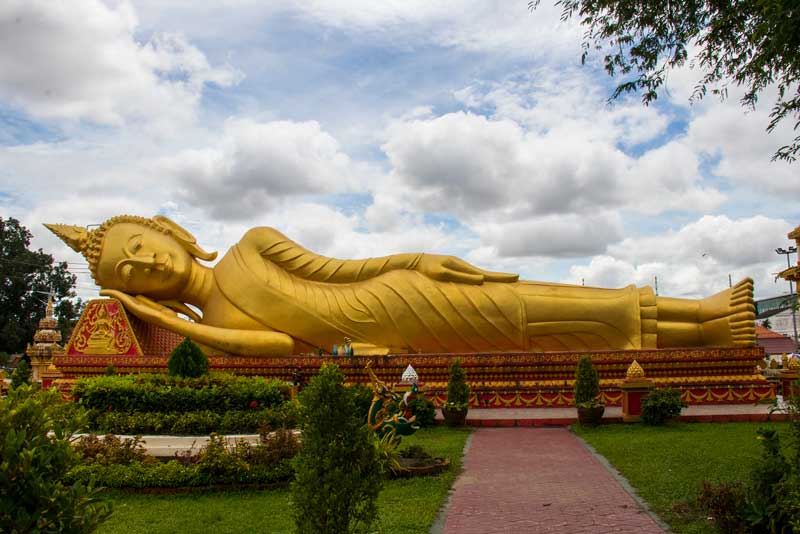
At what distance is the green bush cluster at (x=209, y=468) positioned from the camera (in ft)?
24.2

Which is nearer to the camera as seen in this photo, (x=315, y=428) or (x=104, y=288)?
(x=315, y=428)

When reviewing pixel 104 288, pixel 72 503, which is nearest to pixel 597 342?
pixel 104 288

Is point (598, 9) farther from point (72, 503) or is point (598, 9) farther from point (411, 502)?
point (72, 503)

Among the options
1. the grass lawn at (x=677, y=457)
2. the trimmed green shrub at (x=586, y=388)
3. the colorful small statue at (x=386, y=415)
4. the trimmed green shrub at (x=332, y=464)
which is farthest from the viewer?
the trimmed green shrub at (x=586, y=388)

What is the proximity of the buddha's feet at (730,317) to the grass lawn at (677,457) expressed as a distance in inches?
131

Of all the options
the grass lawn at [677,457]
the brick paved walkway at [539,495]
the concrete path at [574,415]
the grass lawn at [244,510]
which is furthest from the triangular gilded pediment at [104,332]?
the grass lawn at [677,457]

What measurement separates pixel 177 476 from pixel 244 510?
48.2 inches

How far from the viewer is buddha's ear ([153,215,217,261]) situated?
16.4m

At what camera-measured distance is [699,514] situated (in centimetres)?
608

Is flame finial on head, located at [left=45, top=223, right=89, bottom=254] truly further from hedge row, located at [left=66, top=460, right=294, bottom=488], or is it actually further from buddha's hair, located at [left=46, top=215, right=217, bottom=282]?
hedge row, located at [left=66, top=460, right=294, bottom=488]

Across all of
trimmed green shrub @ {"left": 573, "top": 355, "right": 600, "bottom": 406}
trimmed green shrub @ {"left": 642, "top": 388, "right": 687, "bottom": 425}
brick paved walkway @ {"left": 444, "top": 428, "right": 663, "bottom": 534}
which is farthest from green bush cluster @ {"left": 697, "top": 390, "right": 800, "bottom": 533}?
trimmed green shrub @ {"left": 573, "top": 355, "right": 600, "bottom": 406}

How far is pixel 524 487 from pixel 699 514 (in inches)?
80.0

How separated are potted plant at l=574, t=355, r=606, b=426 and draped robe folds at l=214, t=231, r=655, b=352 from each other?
2813 mm

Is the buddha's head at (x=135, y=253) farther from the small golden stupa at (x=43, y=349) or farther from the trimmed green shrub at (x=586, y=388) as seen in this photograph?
the trimmed green shrub at (x=586, y=388)
